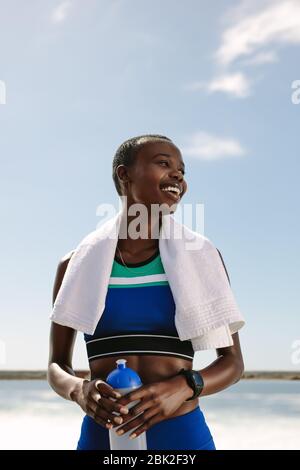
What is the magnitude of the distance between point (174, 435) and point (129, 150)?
3.87 feet

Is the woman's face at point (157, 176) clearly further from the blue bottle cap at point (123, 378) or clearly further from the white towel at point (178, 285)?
the blue bottle cap at point (123, 378)

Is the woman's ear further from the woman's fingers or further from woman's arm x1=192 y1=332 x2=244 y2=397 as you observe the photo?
the woman's fingers

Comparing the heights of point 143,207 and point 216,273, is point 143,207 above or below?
above

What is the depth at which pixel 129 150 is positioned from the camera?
261cm

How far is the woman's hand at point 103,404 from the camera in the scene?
202cm

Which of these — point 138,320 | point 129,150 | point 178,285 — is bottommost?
point 138,320

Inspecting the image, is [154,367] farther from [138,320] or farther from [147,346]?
[138,320]

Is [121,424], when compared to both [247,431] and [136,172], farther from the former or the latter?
[247,431]

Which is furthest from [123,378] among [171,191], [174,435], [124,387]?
[171,191]

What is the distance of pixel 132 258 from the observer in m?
2.54

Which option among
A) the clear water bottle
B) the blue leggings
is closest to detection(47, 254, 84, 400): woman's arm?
the blue leggings

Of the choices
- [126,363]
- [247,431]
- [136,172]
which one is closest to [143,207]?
[136,172]

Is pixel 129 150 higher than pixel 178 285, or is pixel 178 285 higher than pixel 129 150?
→ pixel 129 150

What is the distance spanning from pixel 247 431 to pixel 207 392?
10.7m
